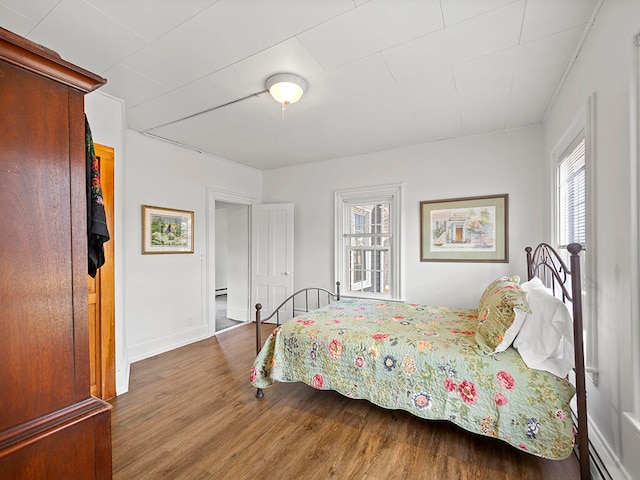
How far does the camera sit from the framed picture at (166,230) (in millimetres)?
3643

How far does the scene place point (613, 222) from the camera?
1.62 metres

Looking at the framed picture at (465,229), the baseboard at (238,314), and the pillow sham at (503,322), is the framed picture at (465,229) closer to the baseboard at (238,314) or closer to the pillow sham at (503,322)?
the pillow sham at (503,322)

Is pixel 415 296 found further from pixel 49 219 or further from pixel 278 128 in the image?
pixel 49 219

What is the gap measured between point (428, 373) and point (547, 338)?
0.74 m

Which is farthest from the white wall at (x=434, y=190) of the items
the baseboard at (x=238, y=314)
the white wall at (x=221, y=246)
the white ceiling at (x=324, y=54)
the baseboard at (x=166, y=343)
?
the white wall at (x=221, y=246)

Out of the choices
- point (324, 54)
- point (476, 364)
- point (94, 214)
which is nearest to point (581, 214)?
point (476, 364)

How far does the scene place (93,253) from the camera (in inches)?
46.8

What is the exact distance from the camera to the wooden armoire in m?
0.75

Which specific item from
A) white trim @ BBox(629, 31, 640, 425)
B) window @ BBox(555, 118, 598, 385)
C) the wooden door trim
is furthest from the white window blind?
the wooden door trim

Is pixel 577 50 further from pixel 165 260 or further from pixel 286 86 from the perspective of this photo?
pixel 165 260

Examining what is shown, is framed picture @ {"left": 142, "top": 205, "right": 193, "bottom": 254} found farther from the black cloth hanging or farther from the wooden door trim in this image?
the black cloth hanging

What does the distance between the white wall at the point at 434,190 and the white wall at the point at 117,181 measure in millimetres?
2687

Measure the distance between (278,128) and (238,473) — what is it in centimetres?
319

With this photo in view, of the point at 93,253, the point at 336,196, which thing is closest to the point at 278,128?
the point at 336,196
